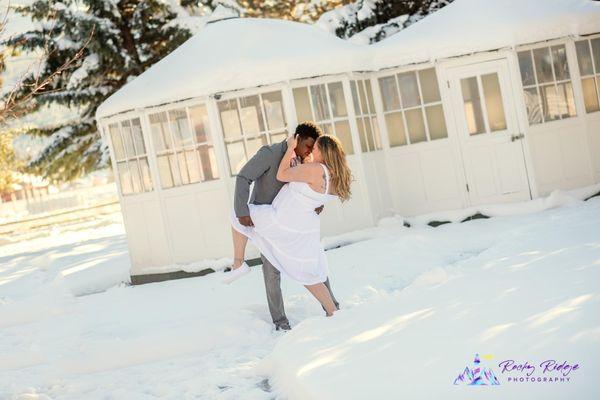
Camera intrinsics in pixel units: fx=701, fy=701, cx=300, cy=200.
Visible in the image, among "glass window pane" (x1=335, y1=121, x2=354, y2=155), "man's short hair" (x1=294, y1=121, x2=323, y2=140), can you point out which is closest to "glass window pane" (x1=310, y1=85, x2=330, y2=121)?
"glass window pane" (x1=335, y1=121, x2=354, y2=155)

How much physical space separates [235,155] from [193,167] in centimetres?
67

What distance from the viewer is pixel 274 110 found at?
33.6 feet

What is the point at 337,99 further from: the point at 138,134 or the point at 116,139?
the point at 116,139

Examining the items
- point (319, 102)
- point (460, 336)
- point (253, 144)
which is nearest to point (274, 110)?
point (253, 144)

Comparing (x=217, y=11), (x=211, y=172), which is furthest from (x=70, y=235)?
(x=211, y=172)

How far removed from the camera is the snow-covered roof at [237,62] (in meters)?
9.92

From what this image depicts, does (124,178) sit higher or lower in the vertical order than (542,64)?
lower

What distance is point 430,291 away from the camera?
19.0 feet

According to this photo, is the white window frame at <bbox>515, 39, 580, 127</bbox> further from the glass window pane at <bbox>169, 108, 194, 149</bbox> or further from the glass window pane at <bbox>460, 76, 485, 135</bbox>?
the glass window pane at <bbox>169, 108, 194, 149</bbox>

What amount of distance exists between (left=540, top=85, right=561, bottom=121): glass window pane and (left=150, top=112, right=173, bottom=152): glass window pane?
582cm

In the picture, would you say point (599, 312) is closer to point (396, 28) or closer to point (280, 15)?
point (396, 28)

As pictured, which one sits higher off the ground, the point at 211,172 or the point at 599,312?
the point at 211,172

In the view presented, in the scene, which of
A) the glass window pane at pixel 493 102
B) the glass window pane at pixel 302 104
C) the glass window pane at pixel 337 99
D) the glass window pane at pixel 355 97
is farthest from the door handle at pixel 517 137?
the glass window pane at pixel 302 104

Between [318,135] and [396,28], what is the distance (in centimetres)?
1066
